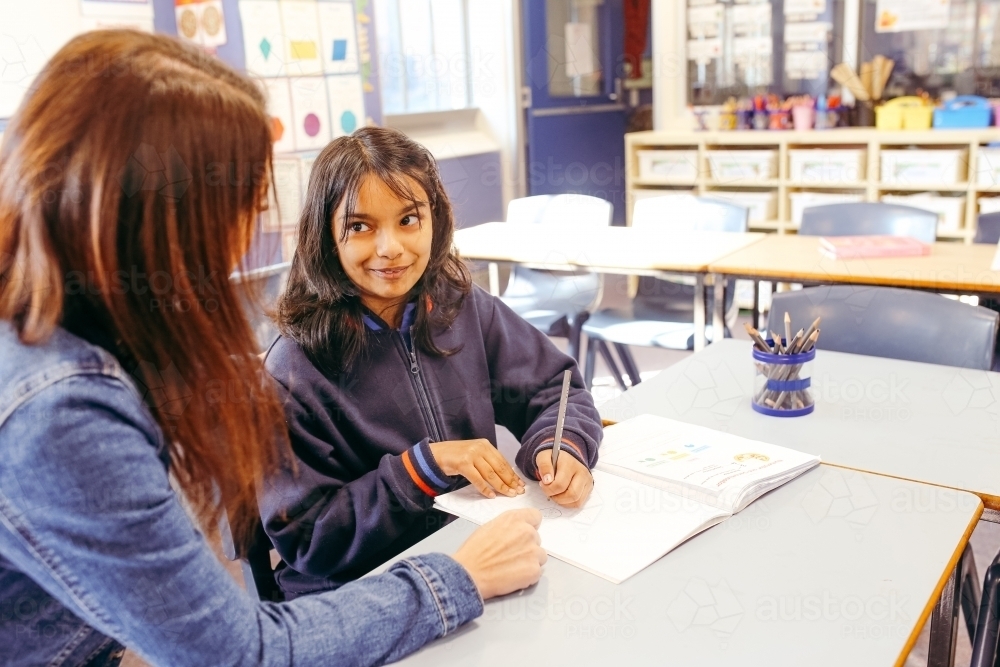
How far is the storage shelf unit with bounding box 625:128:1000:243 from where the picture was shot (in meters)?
4.02

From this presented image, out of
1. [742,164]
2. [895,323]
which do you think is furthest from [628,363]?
[742,164]

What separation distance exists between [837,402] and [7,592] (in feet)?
4.32

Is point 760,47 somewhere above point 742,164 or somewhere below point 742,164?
above

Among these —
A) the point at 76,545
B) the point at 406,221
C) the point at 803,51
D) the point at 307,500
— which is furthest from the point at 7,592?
the point at 803,51

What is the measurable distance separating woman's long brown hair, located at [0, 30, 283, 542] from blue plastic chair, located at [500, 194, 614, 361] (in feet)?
8.08

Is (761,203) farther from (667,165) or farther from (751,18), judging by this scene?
(751,18)

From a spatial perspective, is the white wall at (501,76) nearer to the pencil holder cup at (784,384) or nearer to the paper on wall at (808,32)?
the paper on wall at (808,32)

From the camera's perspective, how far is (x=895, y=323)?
6.15 ft

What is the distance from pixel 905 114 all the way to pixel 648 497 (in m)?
3.71

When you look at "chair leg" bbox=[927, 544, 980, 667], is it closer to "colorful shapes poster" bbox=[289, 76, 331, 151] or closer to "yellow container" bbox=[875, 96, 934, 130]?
"colorful shapes poster" bbox=[289, 76, 331, 151]

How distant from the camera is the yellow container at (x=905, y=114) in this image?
13.8 ft

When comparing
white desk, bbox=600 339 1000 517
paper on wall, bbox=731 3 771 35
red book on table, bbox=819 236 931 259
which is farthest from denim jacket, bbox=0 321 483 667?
paper on wall, bbox=731 3 771 35

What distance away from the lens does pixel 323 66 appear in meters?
3.59

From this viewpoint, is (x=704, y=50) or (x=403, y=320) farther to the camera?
(x=704, y=50)
